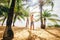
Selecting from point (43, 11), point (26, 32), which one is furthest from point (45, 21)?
point (26, 32)

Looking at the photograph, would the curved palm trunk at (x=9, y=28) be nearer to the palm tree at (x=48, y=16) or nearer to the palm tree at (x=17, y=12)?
the palm tree at (x=17, y=12)

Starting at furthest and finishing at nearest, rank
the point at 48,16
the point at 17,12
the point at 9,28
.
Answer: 1. the point at 48,16
2. the point at 17,12
3. the point at 9,28

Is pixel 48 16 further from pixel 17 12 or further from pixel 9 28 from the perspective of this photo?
pixel 9 28

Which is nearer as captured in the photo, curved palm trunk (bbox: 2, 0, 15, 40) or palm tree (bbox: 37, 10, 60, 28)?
curved palm trunk (bbox: 2, 0, 15, 40)

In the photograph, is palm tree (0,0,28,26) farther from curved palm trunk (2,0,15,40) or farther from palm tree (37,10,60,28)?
palm tree (37,10,60,28)

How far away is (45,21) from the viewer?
3.18 metres

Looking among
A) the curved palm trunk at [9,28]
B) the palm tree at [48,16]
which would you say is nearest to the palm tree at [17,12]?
the curved palm trunk at [9,28]

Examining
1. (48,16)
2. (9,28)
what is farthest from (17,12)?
(48,16)

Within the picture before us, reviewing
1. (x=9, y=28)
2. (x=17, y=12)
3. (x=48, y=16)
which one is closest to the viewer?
(x=9, y=28)

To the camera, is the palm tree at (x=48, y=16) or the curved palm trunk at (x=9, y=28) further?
the palm tree at (x=48, y=16)

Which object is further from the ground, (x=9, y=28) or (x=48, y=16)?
(x=48, y=16)

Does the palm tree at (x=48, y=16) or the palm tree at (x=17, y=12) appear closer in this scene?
the palm tree at (x=17, y=12)

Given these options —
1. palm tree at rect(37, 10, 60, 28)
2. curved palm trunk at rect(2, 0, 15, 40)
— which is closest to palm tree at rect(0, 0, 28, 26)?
curved palm trunk at rect(2, 0, 15, 40)

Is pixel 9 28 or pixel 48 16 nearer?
pixel 9 28
